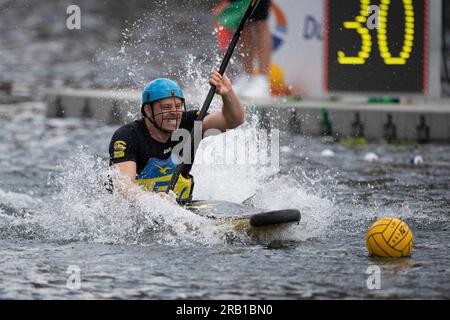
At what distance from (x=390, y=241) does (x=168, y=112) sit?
7.47ft

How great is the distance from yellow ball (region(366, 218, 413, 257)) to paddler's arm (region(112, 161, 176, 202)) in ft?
5.73

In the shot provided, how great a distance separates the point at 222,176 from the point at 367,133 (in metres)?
6.32

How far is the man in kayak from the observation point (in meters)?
9.00

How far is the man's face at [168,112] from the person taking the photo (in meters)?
9.09

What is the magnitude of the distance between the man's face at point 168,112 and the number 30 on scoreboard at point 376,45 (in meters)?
7.39

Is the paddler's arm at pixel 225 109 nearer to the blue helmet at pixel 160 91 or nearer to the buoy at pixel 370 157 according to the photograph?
the blue helmet at pixel 160 91

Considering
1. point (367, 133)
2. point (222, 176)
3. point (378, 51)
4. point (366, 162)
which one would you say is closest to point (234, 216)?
point (222, 176)

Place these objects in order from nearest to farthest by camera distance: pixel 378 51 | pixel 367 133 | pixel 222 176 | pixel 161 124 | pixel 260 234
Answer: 1. pixel 260 234
2. pixel 161 124
3. pixel 222 176
4. pixel 378 51
5. pixel 367 133

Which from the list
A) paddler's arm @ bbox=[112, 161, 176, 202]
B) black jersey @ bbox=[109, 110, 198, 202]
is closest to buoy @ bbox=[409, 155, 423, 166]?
black jersey @ bbox=[109, 110, 198, 202]

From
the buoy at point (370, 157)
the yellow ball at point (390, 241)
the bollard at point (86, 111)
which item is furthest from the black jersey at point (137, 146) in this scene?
the bollard at point (86, 111)

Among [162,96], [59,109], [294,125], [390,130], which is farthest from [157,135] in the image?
[59,109]

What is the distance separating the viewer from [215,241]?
8555 mm

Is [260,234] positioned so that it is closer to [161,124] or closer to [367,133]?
[161,124]
